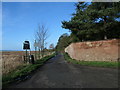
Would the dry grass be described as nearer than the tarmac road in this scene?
No

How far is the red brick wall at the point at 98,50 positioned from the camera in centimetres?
1049

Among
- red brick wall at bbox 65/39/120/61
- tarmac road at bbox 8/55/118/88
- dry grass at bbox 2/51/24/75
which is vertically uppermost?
red brick wall at bbox 65/39/120/61

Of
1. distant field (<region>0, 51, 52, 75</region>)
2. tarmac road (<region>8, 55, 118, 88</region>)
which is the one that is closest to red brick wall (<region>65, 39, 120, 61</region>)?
tarmac road (<region>8, 55, 118, 88</region>)

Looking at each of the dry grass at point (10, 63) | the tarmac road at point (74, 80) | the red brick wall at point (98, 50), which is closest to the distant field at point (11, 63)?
the dry grass at point (10, 63)

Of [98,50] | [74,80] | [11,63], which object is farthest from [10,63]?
[98,50]

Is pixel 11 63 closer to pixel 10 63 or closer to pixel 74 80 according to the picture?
pixel 10 63

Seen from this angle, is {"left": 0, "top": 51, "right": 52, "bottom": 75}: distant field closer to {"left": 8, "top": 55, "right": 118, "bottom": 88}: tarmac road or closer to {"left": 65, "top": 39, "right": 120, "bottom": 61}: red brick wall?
{"left": 8, "top": 55, "right": 118, "bottom": 88}: tarmac road

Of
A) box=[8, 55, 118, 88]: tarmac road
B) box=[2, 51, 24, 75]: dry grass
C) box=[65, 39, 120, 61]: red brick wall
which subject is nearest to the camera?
box=[8, 55, 118, 88]: tarmac road

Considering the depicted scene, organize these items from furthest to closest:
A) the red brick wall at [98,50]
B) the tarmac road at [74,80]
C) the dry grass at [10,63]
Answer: the red brick wall at [98,50], the dry grass at [10,63], the tarmac road at [74,80]

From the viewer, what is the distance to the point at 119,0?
10.2 m

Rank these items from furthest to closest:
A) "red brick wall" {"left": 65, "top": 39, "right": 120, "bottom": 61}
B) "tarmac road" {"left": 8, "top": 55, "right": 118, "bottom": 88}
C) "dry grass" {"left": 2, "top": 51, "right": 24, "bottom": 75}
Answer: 1. "red brick wall" {"left": 65, "top": 39, "right": 120, "bottom": 61}
2. "dry grass" {"left": 2, "top": 51, "right": 24, "bottom": 75}
3. "tarmac road" {"left": 8, "top": 55, "right": 118, "bottom": 88}

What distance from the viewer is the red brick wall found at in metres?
10.5

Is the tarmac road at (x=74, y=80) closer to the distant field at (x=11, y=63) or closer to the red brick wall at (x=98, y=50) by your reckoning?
the distant field at (x=11, y=63)

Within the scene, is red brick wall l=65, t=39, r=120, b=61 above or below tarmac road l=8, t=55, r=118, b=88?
above
